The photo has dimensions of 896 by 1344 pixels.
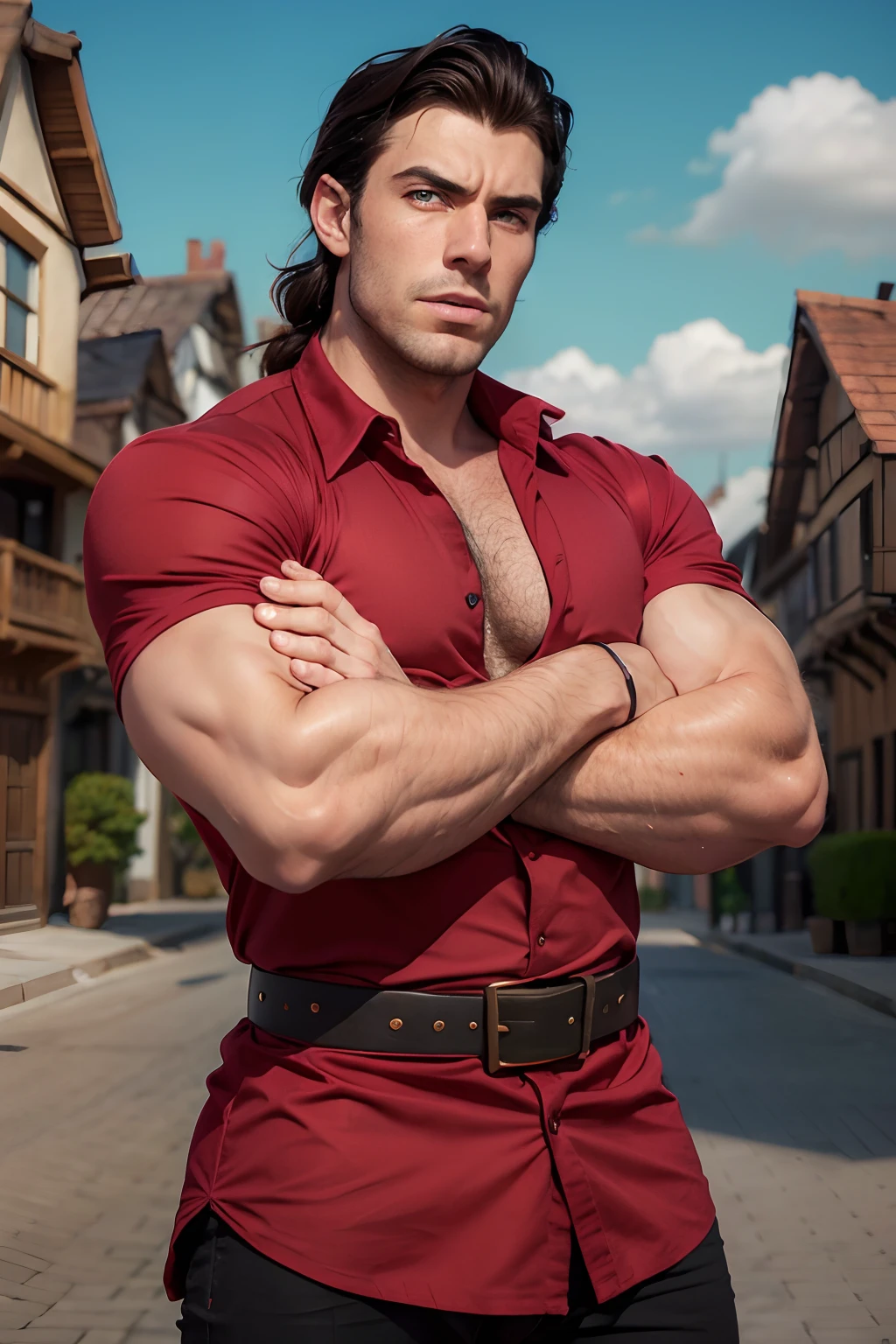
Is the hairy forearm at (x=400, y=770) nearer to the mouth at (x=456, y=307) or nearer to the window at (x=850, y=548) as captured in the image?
the mouth at (x=456, y=307)

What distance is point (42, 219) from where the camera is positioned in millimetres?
2133

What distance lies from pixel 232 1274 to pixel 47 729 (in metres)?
0.78

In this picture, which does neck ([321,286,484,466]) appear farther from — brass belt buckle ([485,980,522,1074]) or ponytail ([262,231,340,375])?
brass belt buckle ([485,980,522,1074])

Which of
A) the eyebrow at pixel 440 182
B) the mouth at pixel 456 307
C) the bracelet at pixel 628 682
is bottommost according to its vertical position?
the bracelet at pixel 628 682

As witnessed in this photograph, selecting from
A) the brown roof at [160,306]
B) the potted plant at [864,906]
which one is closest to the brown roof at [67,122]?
the brown roof at [160,306]

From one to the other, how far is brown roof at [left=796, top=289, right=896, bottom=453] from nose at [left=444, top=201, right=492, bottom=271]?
93 cm

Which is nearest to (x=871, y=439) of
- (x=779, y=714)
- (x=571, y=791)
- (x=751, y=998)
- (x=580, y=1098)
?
(x=779, y=714)

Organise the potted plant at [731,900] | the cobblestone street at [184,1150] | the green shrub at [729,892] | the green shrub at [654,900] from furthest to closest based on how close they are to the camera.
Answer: the green shrub at [654,900]
the green shrub at [729,892]
the potted plant at [731,900]
the cobblestone street at [184,1150]

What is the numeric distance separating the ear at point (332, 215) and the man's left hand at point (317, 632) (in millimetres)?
606

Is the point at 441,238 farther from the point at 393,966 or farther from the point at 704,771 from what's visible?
the point at 393,966

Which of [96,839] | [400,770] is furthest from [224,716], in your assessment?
[96,839]

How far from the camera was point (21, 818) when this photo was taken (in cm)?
180

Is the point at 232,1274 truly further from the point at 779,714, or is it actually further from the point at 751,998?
the point at 751,998

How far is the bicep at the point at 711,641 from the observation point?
2012 millimetres
